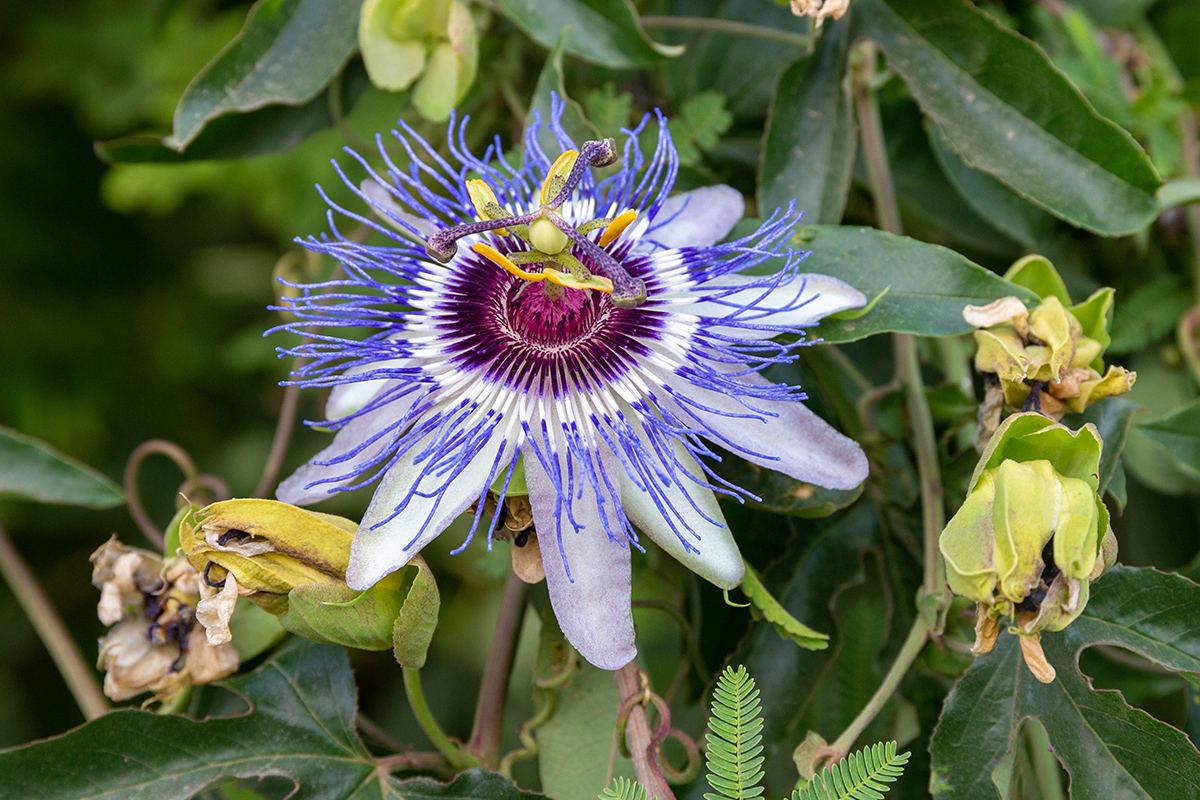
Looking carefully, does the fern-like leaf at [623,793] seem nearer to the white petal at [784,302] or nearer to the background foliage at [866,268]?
the background foliage at [866,268]

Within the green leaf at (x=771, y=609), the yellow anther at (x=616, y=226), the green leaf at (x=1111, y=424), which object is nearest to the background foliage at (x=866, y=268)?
the green leaf at (x=1111, y=424)

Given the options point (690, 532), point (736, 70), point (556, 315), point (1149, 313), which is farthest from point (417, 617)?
point (1149, 313)

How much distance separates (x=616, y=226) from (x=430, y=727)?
61 cm

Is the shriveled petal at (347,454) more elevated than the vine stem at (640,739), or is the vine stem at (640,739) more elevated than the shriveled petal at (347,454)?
the shriveled petal at (347,454)

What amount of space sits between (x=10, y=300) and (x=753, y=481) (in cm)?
234

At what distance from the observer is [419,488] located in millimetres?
1060

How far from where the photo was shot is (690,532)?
3.48ft

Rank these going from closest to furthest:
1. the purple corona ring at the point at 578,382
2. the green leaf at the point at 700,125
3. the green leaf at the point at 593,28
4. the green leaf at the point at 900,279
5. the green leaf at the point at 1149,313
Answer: the purple corona ring at the point at 578,382 < the green leaf at the point at 900,279 < the green leaf at the point at 593,28 < the green leaf at the point at 700,125 < the green leaf at the point at 1149,313

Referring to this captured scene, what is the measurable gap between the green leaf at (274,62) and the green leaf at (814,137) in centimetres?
63

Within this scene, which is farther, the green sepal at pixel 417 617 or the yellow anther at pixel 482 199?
the yellow anther at pixel 482 199

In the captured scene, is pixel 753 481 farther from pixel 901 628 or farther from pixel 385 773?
pixel 385 773

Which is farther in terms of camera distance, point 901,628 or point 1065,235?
point 1065,235

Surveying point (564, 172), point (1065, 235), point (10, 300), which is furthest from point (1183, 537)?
point (10, 300)

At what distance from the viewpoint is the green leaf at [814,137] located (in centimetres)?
134
